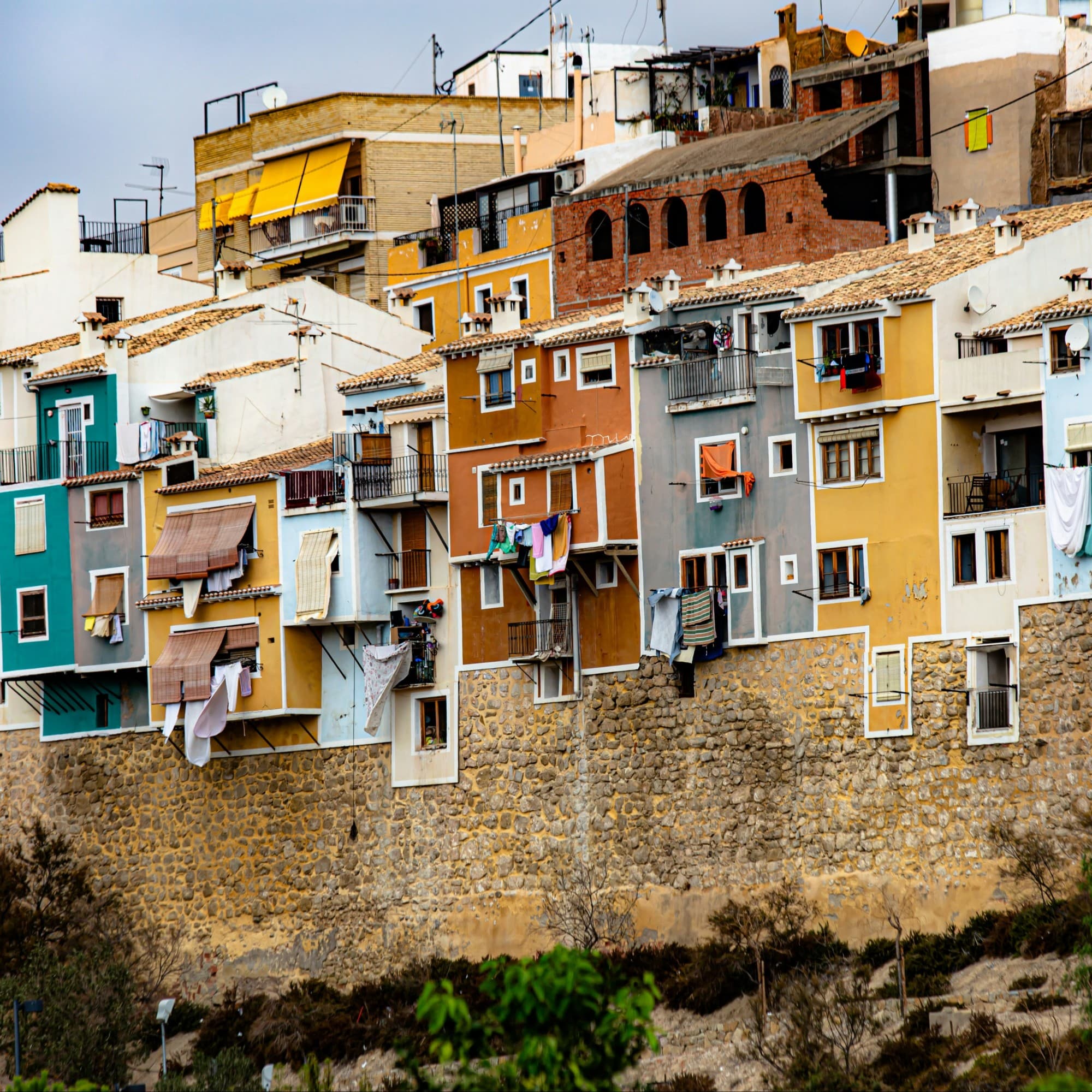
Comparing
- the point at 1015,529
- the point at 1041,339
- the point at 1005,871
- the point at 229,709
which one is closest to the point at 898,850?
the point at 1005,871

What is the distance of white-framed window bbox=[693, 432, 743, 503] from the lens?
55062 mm

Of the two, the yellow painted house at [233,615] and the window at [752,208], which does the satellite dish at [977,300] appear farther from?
the yellow painted house at [233,615]

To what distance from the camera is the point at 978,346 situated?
173 feet

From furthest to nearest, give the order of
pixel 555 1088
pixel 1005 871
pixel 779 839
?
1. pixel 779 839
2. pixel 1005 871
3. pixel 555 1088

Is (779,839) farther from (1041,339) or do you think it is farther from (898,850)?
(1041,339)

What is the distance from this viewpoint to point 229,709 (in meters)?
61.6

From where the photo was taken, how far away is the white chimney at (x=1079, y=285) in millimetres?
51531

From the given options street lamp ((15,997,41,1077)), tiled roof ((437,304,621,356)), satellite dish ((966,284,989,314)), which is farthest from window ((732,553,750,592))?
street lamp ((15,997,41,1077))

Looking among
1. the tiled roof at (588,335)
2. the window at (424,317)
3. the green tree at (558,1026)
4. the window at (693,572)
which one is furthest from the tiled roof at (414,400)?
the green tree at (558,1026)

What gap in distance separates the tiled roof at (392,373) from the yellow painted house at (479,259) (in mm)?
6205

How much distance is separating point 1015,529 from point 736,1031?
10939 millimetres

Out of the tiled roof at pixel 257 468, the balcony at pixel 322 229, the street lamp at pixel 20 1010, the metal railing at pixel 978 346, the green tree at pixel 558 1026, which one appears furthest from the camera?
the balcony at pixel 322 229

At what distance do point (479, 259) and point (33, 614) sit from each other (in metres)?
16.6

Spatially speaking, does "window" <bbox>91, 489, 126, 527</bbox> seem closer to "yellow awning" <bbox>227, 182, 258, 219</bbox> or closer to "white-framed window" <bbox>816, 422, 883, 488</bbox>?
"white-framed window" <bbox>816, 422, 883, 488</bbox>
